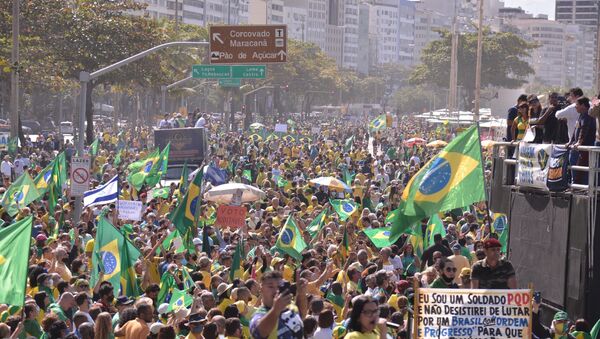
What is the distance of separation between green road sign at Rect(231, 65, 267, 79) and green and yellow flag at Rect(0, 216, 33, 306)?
2833 cm

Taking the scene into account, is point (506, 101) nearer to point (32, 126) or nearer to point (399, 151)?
point (32, 126)

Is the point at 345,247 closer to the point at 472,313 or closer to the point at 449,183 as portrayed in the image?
the point at 449,183

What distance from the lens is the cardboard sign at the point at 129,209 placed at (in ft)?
68.1

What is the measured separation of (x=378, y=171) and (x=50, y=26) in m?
12.9

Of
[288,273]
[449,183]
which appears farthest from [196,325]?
[288,273]

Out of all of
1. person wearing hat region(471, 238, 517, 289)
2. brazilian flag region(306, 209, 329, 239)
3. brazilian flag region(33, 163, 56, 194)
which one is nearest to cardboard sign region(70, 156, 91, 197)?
brazilian flag region(33, 163, 56, 194)

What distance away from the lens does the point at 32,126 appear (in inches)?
3312

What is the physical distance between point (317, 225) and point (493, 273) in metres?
9.79

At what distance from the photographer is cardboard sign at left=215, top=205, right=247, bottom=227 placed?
1967cm

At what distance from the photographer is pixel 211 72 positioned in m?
39.8

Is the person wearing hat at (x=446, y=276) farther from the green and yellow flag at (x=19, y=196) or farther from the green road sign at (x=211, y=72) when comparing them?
the green road sign at (x=211, y=72)

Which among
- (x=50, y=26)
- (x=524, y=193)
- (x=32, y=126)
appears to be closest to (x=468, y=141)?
(x=524, y=193)

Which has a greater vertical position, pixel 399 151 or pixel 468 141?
pixel 468 141

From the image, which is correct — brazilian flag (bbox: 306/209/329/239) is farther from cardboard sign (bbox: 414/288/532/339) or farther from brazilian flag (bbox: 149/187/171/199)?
cardboard sign (bbox: 414/288/532/339)
